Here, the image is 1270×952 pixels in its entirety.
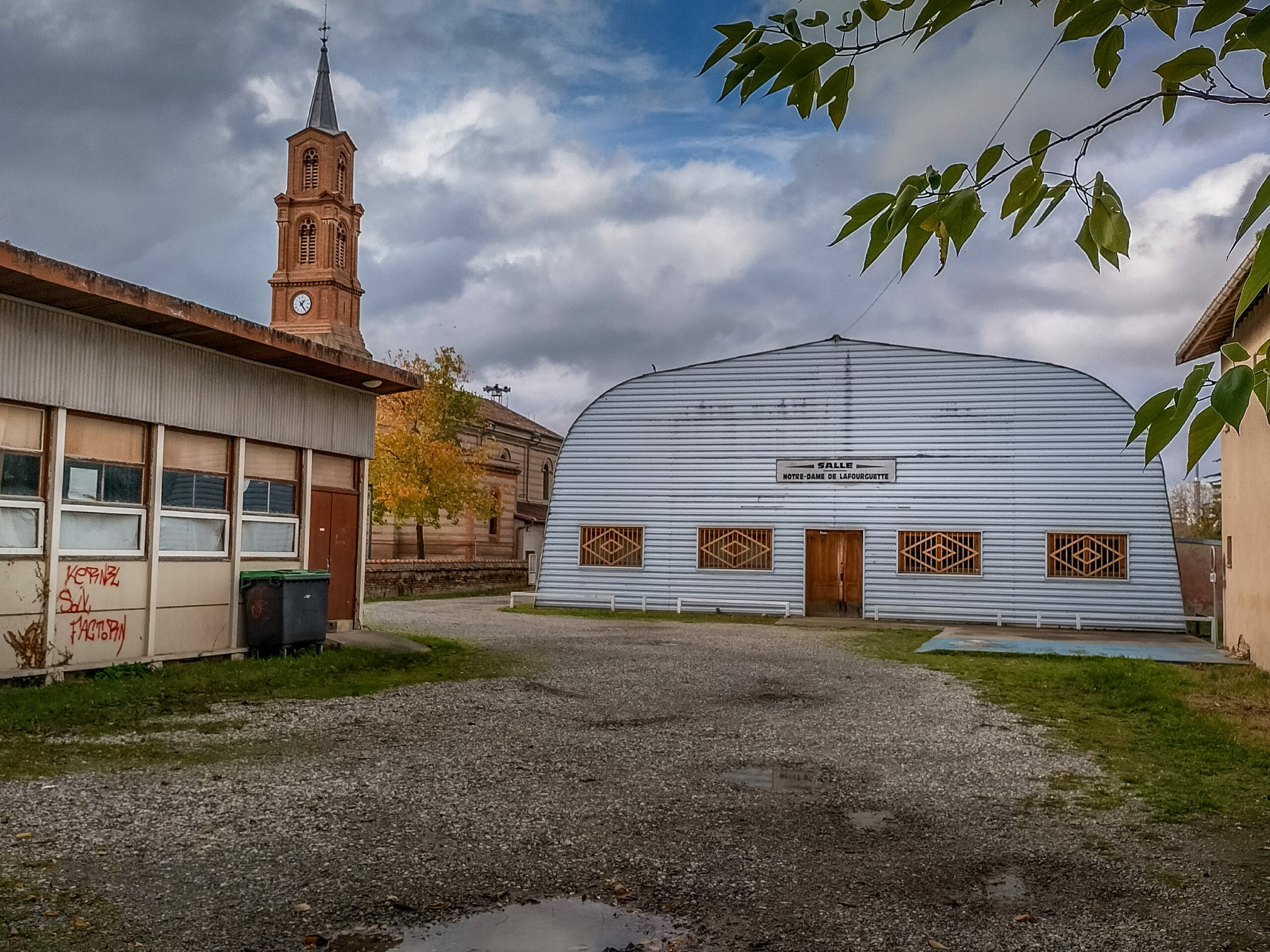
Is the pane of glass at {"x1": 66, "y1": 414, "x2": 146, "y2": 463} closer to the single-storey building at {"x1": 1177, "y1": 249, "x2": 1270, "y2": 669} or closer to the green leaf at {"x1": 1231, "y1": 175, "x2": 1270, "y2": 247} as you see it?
the green leaf at {"x1": 1231, "y1": 175, "x2": 1270, "y2": 247}

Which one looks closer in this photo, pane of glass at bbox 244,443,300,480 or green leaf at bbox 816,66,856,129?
green leaf at bbox 816,66,856,129

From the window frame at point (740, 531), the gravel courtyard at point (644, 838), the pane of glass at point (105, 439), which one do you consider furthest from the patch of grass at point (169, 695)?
the window frame at point (740, 531)

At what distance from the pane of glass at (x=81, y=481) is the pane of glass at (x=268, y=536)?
2334mm

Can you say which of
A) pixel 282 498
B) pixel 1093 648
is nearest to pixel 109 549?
pixel 282 498

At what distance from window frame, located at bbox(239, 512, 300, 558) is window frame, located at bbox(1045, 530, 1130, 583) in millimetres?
15705

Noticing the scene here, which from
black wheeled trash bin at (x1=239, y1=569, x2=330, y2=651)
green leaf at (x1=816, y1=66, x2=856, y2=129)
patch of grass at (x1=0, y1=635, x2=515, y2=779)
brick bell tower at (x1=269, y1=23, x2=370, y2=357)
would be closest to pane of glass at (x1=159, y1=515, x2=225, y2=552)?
black wheeled trash bin at (x1=239, y1=569, x2=330, y2=651)

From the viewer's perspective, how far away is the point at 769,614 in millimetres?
23656

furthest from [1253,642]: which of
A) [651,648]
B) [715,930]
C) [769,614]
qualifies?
[715,930]

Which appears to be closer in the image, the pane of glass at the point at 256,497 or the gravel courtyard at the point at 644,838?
the gravel courtyard at the point at 644,838

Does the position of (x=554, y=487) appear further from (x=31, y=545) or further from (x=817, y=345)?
(x=31, y=545)

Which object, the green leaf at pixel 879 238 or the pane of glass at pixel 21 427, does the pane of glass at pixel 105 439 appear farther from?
the green leaf at pixel 879 238

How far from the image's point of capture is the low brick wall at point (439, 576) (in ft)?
93.5

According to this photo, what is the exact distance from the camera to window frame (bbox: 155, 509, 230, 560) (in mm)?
11977

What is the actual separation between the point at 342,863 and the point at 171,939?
107 cm
